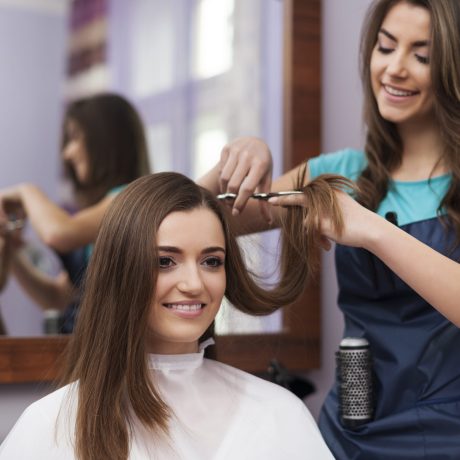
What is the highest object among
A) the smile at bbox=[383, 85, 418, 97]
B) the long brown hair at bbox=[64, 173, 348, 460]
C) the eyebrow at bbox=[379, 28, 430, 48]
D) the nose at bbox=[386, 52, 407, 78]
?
the eyebrow at bbox=[379, 28, 430, 48]

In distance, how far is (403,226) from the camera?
1.42 m

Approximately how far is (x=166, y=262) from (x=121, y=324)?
0.12m

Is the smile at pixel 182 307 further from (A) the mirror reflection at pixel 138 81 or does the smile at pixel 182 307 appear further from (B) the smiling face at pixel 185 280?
(A) the mirror reflection at pixel 138 81

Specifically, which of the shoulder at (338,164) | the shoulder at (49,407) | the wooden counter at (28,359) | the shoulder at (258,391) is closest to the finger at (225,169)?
the shoulder at (338,164)

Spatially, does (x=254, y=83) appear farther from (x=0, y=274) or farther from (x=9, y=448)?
(x=9, y=448)

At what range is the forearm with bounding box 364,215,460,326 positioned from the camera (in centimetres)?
123

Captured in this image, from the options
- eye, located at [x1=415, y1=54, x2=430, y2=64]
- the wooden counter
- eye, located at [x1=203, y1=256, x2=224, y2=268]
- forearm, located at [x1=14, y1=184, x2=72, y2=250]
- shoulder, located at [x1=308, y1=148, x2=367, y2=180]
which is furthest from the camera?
forearm, located at [x1=14, y1=184, x2=72, y2=250]

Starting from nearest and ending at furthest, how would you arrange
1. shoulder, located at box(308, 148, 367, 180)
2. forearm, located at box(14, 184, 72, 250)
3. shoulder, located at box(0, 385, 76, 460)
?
1. shoulder, located at box(0, 385, 76, 460)
2. shoulder, located at box(308, 148, 367, 180)
3. forearm, located at box(14, 184, 72, 250)

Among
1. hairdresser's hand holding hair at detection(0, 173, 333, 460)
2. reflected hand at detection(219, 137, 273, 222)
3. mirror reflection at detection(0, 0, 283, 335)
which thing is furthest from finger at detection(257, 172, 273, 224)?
mirror reflection at detection(0, 0, 283, 335)

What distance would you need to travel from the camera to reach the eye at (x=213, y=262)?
1.29 metres

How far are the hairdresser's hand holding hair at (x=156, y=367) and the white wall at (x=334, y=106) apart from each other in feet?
3.00

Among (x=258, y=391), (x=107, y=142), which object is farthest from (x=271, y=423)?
(x=107, y=142)

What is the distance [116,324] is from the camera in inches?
48.4

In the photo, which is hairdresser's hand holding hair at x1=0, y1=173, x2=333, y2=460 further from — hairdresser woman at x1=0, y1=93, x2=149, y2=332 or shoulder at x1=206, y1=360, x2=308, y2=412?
hairdresser woman at x1=0, y1=93, x2=149, y2=332
